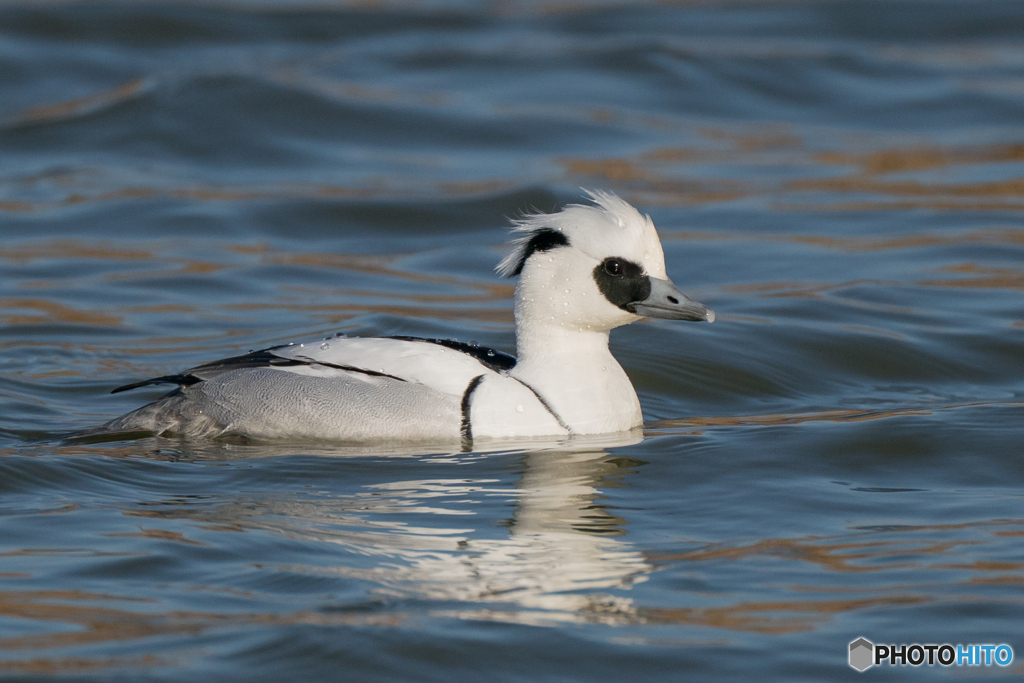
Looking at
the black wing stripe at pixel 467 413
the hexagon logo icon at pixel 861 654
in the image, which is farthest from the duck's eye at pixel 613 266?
the hexagon logo icon at pixel 861 654

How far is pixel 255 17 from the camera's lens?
69.9 ft

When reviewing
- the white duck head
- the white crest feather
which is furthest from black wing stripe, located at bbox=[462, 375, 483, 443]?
the white crest feather

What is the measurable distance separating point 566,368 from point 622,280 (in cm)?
56

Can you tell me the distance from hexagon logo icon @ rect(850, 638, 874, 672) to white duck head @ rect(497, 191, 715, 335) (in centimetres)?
239

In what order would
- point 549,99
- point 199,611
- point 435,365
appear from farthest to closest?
point 549,99 → point 435,365 → point 199,611

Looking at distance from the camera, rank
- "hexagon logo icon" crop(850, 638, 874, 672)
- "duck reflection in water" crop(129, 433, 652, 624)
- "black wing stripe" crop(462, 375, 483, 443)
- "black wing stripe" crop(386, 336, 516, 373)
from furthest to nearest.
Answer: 1. "black wing stripe" crop(386, 336, 516, 373)
2. "black wing stripe" crop(462, 375, 483, 443)
3. "duck reflection in water" crop(129, 433, 652, 624)
4. "hexagon logo icon" crop(850, 638, 874, 672)

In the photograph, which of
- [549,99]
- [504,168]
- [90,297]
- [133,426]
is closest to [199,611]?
[133,426]

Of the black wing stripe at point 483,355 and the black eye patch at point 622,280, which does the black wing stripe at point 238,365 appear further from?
the black eye patch at point 622,280

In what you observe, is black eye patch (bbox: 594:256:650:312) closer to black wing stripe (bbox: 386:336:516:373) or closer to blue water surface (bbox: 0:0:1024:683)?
black wing stripe (bbox: 386:336:516:373)

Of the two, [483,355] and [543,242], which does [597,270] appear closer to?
[543,242]

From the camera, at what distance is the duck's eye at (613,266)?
7.03m

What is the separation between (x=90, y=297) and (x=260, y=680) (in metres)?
6.85

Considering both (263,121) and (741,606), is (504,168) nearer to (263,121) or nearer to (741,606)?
(263,121)

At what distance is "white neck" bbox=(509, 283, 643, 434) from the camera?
23.5ft
